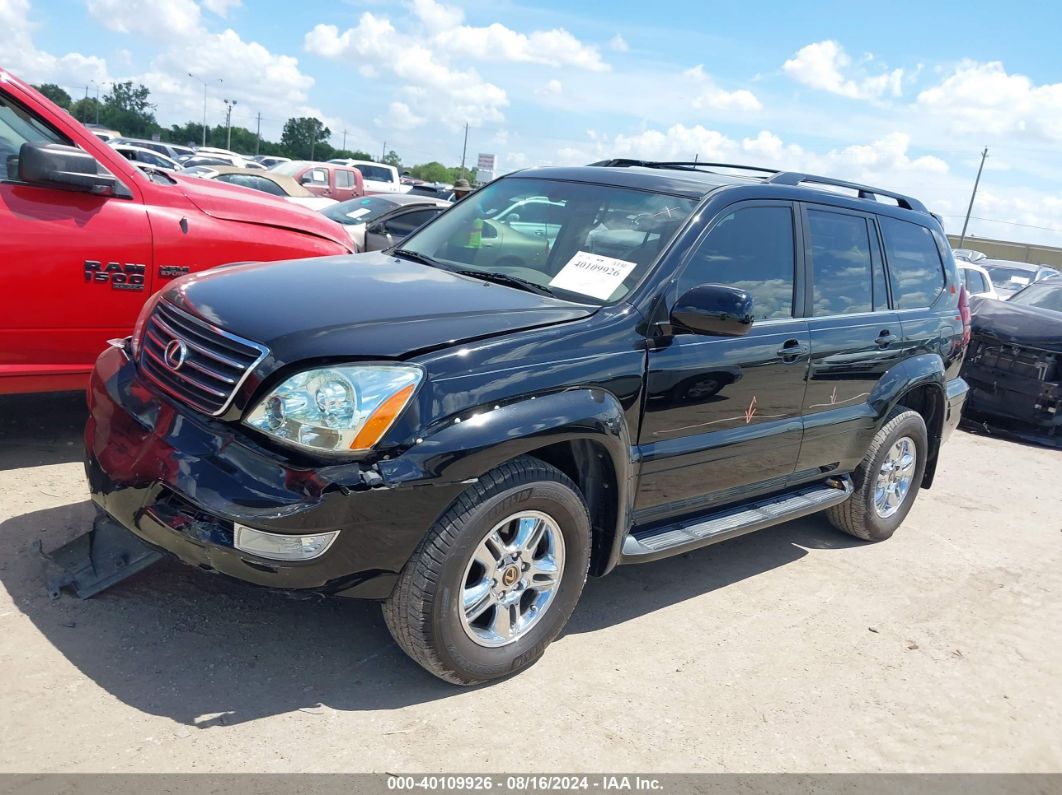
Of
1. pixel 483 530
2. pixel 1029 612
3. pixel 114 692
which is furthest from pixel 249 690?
pixel 1029 612

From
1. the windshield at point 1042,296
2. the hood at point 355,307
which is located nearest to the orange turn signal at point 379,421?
the hood at point 355,307

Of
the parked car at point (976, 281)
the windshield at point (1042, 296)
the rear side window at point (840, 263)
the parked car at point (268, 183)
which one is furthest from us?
the parked car at point (268, 183)

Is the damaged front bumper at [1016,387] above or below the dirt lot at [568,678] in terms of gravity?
above

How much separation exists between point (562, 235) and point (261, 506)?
193cm

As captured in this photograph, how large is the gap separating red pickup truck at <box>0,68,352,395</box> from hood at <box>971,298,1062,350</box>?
7.35m

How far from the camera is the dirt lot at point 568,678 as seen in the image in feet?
9.36

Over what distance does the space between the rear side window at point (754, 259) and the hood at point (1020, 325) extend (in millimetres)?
5601

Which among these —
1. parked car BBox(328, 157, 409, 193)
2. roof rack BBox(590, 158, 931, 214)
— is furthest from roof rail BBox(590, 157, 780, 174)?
parked car BBox(328, 157, 409, 193)

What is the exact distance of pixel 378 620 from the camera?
3.66 m

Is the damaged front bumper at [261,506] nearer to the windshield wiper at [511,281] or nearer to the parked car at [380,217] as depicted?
the windshield wiper at [511,281]

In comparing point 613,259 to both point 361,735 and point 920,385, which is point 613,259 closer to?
point 361,735

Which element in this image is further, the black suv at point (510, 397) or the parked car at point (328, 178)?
the parked car at point (328, 178)

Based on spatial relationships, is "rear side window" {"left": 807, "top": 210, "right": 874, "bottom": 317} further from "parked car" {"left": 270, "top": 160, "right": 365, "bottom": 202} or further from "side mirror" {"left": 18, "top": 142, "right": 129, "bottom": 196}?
"parked car" {"left": 270, "top": 160, "right": 365, "bottom": 202}

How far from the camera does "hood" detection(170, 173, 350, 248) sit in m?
5.23
